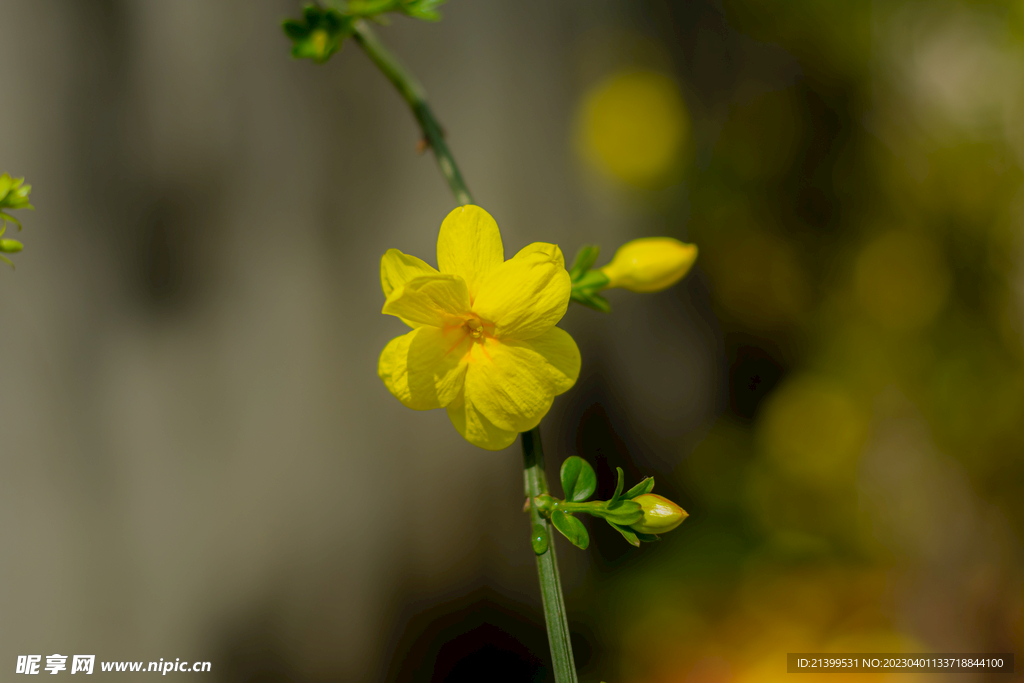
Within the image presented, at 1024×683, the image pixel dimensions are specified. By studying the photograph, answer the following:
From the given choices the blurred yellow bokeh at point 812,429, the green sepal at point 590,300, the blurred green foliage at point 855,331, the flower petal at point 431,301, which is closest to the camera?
the flower petal at point 431,301

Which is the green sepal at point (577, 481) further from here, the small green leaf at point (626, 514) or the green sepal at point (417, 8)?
the green sepal at point (417, 8)

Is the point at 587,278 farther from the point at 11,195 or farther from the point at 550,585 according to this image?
the point at 11,195

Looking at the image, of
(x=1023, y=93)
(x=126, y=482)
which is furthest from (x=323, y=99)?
(x=1023, y=93)

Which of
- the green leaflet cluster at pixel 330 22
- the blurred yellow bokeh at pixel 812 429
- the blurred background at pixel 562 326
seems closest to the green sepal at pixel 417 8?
the green leaflet cluster at pixel 330 22

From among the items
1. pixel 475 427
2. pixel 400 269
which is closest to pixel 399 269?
pixel 400 269

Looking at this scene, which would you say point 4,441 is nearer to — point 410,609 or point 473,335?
point 410,609

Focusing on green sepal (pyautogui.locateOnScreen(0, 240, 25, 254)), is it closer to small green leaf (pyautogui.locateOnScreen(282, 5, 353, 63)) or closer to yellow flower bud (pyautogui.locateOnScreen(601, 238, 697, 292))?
small green leaf (pyautogui.locateOnScreen(282, 5, 353, 63))
